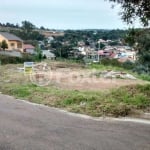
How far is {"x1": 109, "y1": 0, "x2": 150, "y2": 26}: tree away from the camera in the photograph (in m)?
11.4

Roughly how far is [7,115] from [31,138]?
309cm

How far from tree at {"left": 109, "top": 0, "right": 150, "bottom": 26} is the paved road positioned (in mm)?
3162

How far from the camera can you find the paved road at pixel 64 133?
7680 mm

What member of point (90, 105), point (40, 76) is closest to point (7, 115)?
point (90, 105)

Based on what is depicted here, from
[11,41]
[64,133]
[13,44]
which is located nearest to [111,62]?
[64,133]

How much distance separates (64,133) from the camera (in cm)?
874

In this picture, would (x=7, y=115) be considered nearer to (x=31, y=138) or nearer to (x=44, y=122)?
(x=44, y=122)

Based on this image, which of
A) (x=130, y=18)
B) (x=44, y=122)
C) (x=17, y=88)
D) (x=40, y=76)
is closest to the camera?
(x=44, y=122)

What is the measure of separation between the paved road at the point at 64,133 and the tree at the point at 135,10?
3.16 meters

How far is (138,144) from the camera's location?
7.85m

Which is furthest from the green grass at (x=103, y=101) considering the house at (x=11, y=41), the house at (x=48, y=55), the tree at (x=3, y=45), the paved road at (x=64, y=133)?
the house at (x=11, y=41)

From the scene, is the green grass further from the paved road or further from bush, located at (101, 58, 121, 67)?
bush, located at (101, 58, 121, 67)

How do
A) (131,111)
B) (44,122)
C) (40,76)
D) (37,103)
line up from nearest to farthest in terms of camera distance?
1. (44,122)
2. (131,111)
3. (37,103)
4. (40,76)

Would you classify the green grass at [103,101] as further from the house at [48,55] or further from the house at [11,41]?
the house at [11,41]
